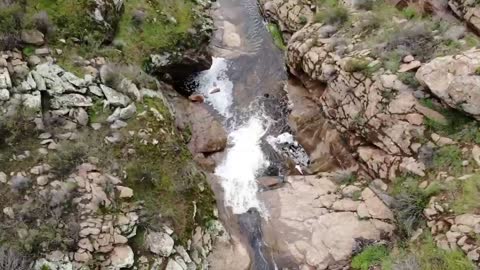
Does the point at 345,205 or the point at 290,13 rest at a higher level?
the point at 290,13

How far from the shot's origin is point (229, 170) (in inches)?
537

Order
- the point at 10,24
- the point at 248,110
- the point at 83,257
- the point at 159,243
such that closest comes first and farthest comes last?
1. the point at 83,257
2. the point at 159,243
3. the point at 10,24
4. the point at 248,110

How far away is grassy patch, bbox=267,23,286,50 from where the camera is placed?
1798cm

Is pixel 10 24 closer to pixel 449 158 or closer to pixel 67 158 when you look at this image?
pixel 67 158

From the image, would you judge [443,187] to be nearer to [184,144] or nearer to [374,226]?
[374,226]

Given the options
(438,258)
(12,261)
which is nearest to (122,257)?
(12,261)

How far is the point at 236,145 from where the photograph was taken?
570 inches

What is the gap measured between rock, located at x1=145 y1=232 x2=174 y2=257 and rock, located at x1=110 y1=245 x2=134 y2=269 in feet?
1.67

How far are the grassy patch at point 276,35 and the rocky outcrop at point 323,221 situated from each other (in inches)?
272

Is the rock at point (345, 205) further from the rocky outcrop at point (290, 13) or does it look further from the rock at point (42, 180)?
the rocky outcrop at point (290, 13)

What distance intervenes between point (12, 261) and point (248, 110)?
8898 mm

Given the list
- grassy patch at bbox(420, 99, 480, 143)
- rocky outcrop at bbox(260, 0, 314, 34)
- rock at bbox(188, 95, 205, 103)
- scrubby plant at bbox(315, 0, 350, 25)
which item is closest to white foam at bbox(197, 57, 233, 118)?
rock at bbox(188, 95, 205, 103)

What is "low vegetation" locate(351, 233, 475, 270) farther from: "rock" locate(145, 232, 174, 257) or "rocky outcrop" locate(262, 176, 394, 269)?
"rock" locate(145, 232, 174, 257)

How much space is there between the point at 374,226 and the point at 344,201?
108 centimetres
